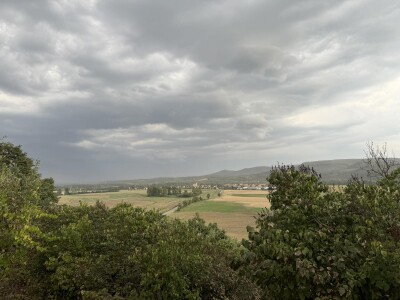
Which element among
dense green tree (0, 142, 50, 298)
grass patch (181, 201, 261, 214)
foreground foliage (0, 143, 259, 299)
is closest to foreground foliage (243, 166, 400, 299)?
foreground foliage (0, 143, 259, 299)

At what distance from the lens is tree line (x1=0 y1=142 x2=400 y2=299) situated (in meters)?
8.51

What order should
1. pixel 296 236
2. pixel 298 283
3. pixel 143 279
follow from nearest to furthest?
pixel 298 283 < pixel 296 236 < pixel 143 279

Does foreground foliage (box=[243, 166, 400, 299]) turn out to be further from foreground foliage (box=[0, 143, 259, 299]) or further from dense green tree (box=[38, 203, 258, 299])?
foreground foliage (box=[0, 143, 259, 299])

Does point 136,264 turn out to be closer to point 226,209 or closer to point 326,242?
point 326,242

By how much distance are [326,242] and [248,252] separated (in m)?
2.24

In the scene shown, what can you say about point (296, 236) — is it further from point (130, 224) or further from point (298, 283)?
point (130, 224)

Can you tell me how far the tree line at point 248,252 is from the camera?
851 centimetres

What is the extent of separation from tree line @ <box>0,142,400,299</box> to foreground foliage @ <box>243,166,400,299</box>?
0.03 meters

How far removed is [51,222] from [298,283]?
2058 centimetres

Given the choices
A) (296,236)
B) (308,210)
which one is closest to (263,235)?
(296,236)

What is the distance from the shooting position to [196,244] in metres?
19.6

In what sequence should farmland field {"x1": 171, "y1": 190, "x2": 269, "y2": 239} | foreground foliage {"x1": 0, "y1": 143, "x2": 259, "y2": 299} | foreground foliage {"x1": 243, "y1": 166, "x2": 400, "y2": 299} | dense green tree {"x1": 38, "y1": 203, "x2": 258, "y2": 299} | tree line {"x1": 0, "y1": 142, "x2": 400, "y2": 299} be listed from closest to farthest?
foreground foliage {"x1": 243, "y1": 166, "x2": 400, "y2": 299}
tree line {"x1": 0, "y1": 142, "x2": 400, "y2": 299}
foreground foliage {"x1": 0, "y1": 143, "x2": 259, "y2": 299}
dense green tree {"x1": 38, "y1": 203, "x2": 258, "y2": 299}
farmland field {"x1": 171, "y1": 190, "x2": 269, "y2": 239}

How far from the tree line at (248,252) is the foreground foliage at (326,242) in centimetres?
3

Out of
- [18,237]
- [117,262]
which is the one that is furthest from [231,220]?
[18,237]
